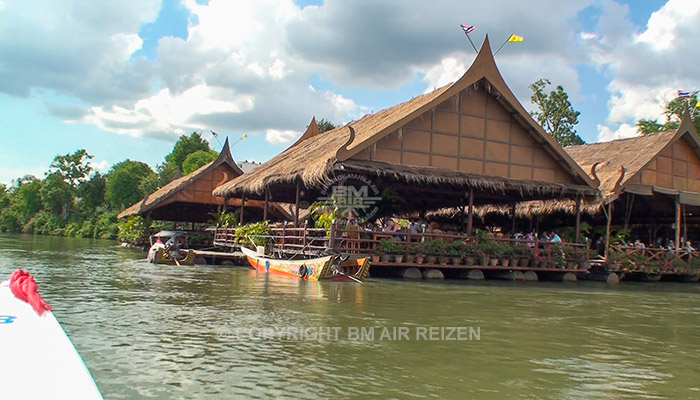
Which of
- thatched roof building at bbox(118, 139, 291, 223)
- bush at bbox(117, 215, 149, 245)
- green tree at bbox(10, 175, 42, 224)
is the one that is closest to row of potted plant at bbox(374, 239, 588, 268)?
thatched roof building at bbox(118, 139, 291, 223)

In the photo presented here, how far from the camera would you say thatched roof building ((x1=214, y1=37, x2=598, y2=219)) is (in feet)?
45.2

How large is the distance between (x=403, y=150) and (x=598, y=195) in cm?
574

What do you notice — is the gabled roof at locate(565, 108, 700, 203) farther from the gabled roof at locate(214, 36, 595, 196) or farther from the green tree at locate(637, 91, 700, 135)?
the green tree at locate(637, 91, 700, 135)

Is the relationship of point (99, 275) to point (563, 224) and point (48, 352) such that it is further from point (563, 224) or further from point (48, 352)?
point (563, 224)

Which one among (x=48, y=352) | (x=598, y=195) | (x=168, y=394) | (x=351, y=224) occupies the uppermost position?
(x=598, y=195)

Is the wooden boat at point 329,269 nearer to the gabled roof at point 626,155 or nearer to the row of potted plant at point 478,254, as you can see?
the row of potted plant at point 478,254

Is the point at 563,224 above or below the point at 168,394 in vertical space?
above

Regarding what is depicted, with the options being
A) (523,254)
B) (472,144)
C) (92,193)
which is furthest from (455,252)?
(92,193)

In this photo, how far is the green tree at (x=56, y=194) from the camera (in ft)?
187

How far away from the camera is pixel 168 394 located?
13.2 ft

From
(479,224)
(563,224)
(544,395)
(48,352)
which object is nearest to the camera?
(48,352)

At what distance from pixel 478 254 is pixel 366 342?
896 centimetres

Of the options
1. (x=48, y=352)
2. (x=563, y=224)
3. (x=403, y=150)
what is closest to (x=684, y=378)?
(x=48, y=352)

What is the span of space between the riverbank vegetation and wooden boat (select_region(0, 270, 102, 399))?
144ft
